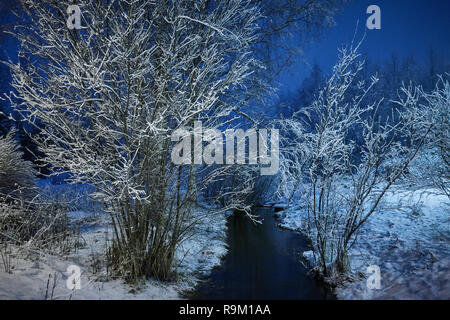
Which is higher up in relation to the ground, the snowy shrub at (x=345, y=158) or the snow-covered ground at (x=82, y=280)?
the snowy shrub at (x=345, y=158)

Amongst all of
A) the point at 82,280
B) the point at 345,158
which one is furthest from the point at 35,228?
the point at 345,158

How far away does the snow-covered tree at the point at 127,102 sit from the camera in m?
3.54

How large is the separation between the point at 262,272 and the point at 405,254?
8.62 feet

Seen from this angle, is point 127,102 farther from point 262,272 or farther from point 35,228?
point 262,272

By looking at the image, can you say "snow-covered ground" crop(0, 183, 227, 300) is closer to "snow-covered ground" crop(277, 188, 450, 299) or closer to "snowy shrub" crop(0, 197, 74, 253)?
"snowy shrub" crop(0, 197, 74, 253)

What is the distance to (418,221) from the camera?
22.5ft

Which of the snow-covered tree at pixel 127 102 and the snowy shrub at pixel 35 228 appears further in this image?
the snowy shrub at pixel 35 228

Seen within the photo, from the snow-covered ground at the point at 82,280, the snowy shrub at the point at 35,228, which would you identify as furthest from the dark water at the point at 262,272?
the snowy shrub at the point at 35,228

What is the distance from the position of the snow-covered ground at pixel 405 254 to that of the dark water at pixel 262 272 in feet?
1.85

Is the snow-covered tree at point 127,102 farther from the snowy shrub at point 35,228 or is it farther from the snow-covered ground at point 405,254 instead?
the snow-covered ground at point 405,254

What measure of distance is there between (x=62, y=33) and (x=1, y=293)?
3377 mm

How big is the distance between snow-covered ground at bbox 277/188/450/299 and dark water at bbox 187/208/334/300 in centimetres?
56
